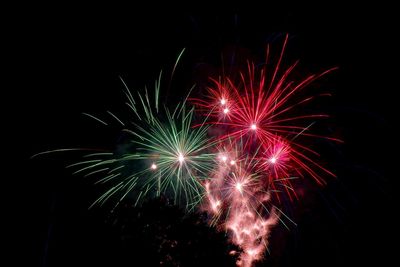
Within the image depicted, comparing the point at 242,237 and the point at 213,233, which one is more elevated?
the point at 242,237

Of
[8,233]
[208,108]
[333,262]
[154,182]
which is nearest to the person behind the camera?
[8,233]

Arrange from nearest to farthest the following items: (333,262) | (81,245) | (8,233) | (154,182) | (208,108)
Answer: (81,245), (8,233), (154,182), (208,108), (333,262)

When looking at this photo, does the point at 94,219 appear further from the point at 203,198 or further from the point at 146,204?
the point at 203,198

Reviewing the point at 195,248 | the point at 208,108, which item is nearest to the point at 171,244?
the point at 195,248

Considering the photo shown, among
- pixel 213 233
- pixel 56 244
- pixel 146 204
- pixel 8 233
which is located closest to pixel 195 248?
pixel 213 233

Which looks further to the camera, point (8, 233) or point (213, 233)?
point (213, 233)

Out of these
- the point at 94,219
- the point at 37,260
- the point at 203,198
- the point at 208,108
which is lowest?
the point at 37,260

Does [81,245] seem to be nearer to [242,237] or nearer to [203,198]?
[203,198]

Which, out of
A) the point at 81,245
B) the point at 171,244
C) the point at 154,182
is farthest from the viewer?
the point at 154,182

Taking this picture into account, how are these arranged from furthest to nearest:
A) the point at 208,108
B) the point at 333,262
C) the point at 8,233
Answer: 1. the point at 333,262
2. the point at 208,108
3. the point at 8,233
